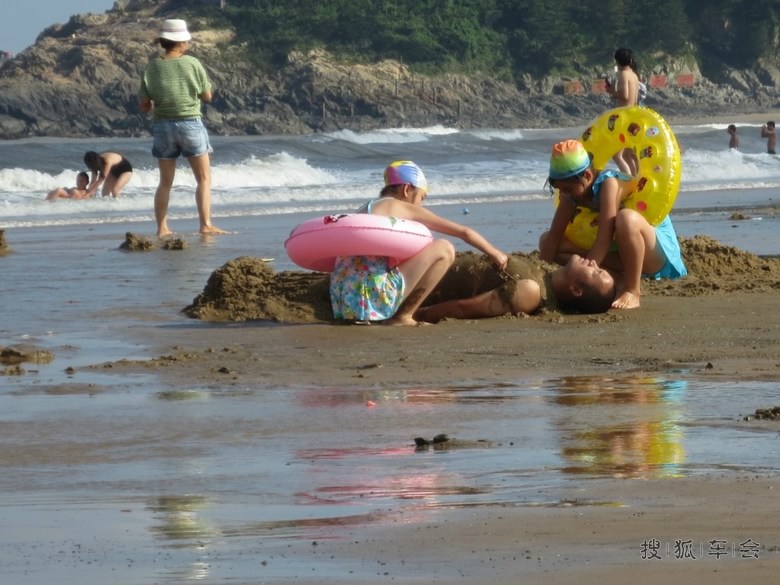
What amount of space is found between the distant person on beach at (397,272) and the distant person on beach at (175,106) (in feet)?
15.8

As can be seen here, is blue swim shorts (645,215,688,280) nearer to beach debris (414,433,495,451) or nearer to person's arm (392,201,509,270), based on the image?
person's arm (392,201,509,270)

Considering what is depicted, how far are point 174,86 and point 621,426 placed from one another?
26.1 feet

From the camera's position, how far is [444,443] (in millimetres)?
4488

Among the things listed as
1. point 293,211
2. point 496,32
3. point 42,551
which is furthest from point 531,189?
point 496,32

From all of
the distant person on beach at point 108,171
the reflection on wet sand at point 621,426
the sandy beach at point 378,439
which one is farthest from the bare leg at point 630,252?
the distant person on beach at point 108,171

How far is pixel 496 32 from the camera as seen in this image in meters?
84.4

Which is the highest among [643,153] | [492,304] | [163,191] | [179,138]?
[179,138]

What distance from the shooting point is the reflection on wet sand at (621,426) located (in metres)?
4.05

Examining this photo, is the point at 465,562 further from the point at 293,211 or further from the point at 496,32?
the point at 496,32

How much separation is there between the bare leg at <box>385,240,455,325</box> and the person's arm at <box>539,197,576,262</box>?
2.41 ft

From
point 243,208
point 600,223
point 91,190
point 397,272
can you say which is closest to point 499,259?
point 397,272

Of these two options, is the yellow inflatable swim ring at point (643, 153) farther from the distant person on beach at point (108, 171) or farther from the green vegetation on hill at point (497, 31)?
the green vegetation on hill at point (497, 31)

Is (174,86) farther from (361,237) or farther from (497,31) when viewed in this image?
(497,31)

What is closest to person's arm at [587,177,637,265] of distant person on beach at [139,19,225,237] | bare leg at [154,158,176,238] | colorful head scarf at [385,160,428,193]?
colorful head scarf at [385,160,428,193]
